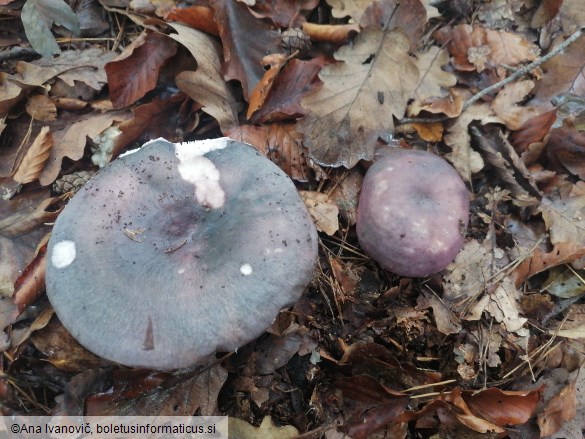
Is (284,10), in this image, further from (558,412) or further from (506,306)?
(558,412)

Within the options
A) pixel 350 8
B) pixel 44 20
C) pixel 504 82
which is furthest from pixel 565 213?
pixel 44 20

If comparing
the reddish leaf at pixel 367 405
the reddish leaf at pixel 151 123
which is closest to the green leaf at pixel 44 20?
the reddish leaf at pixel 151 123

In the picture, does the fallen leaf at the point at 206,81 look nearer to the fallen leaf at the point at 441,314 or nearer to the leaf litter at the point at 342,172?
the leaf litter at the point at 342,172

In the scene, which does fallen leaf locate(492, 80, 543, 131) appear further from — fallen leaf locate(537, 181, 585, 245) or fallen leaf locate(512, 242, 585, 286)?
fallen leaf locate(512, 242, 585, 286)

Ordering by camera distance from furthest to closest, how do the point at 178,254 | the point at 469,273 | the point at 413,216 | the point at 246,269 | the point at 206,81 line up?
the point at 206,81, the point at 469,273, the point at 413,216, the point at 178,254, the point at 246,269

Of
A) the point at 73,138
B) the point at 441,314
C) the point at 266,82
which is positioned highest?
the point at 266,82

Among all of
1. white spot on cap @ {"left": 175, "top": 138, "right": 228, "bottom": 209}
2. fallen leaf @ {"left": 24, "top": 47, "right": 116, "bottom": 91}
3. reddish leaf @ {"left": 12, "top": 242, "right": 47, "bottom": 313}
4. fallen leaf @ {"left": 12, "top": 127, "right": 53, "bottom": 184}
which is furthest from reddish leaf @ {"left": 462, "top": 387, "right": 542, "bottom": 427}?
fallen leaf @ {"left": 24, "top": 47, "right": 116, "bottom": 91}

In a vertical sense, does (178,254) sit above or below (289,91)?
below
